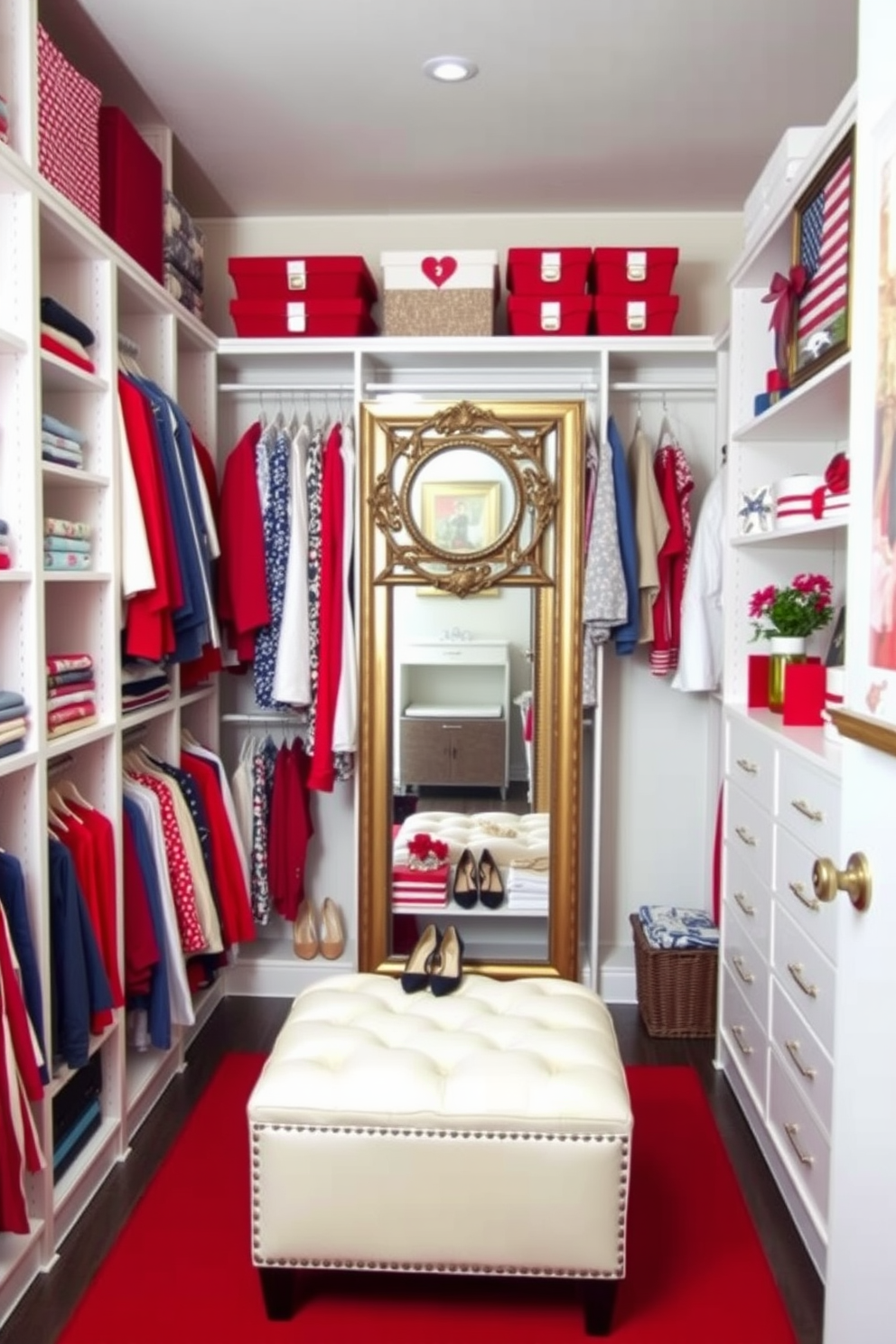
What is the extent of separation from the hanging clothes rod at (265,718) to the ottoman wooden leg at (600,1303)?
2.06 meters

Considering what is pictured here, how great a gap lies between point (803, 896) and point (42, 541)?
1.72m

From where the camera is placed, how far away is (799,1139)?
90.4 inches

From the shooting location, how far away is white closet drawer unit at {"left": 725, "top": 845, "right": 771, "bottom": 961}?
2631 mm

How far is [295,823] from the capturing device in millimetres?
3586

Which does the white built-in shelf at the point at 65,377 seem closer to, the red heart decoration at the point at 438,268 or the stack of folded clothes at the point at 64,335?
the stack of folded clothes at the point at 64,335

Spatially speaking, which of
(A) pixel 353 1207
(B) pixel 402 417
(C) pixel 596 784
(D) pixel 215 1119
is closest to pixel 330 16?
(B) pixel 402 417

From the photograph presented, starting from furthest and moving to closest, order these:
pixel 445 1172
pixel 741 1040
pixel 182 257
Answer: pixel 182 257 < pixel 741 1040 < pixel 445 1172

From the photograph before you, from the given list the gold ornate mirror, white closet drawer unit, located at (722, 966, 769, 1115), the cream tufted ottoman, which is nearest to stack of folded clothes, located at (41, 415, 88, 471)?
the gold ornate mirror

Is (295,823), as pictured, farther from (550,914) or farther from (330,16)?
(330,16)

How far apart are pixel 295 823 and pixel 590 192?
2252mm

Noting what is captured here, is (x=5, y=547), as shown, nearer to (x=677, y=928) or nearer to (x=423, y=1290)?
(x=423, y=1290)

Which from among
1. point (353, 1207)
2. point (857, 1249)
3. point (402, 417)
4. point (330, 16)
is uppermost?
point (330, 16)

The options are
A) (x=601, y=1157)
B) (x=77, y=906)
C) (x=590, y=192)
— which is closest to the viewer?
(x=601, y=1157)

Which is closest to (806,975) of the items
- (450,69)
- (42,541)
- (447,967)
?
(447,967)
